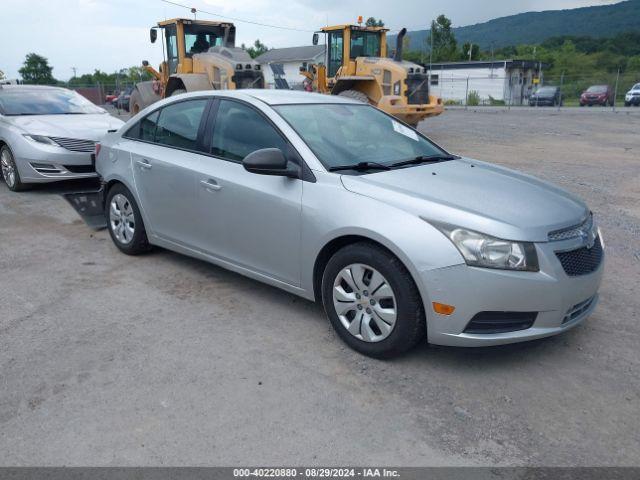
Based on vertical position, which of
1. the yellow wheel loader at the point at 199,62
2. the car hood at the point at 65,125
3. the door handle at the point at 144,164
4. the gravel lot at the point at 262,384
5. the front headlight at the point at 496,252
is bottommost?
the gravel lot at the point at 262,384

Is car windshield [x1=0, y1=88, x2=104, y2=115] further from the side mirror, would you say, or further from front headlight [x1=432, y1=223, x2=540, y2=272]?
front headlight [x1=432, y1=223, x2=540, y2=272]

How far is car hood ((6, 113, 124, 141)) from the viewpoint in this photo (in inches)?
333

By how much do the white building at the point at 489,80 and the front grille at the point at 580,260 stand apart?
44.3 meters

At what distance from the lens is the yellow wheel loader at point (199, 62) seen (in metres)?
15.0

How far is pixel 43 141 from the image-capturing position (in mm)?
8320

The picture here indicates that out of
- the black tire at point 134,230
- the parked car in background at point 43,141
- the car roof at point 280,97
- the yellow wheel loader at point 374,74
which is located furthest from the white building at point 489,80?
the black tire at point 134,230

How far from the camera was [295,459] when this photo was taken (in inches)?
109

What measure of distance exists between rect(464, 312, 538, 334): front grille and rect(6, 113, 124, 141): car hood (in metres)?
6.90

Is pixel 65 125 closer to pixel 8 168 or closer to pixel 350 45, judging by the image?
pixel 8 168

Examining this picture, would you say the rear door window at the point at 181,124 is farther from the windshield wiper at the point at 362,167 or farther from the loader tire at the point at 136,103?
the loader tire at the point at 136,103

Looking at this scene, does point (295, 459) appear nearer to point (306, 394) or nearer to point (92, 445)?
point (306, 394)

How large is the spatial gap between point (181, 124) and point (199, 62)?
37.2 ft

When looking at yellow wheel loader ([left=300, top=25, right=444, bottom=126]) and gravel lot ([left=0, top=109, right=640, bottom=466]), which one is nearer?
gravel lot ([left=0, top=109, right=640, bottom=466])

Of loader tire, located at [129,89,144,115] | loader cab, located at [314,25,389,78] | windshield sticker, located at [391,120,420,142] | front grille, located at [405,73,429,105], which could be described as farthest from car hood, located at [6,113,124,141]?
front grille, located at [405,73,429,105]
